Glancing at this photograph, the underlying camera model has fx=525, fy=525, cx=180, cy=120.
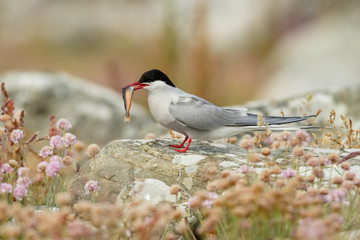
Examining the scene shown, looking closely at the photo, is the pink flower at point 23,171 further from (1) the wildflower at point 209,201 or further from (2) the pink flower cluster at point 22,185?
(1) the wildflower at point 209,201

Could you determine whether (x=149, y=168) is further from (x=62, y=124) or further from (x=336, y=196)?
(x=336, y=196)

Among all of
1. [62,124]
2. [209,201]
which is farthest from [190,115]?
[209,201]

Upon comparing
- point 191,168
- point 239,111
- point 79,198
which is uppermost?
point 239,111

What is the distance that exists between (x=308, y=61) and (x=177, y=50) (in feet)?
17.1

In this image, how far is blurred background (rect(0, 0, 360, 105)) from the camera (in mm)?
8781

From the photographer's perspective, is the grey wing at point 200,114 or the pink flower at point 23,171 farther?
the grey wing at point 200,114

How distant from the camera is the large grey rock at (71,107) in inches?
276

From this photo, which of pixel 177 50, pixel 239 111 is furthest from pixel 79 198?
pixel 177 50

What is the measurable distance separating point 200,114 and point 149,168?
1.92 ft

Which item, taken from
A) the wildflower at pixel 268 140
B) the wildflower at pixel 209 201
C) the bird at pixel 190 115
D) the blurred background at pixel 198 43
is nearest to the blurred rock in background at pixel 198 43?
the blurred background at pixel 198 43

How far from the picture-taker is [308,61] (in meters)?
12.8

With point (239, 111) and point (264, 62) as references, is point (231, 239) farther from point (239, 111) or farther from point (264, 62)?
point (264, 62)

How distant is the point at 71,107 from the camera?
710 cm

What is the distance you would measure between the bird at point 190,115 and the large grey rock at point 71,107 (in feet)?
10.1
